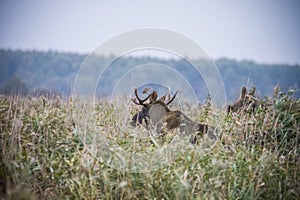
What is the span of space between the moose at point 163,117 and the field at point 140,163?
28 centimetres

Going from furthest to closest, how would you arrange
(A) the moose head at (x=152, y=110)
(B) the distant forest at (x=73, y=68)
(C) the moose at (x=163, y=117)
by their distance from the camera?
(B) the distant forest at (x=73, y=68) → (A) the moose head at (x=152, y=110) → (C) the moose at (x=163, y=117)

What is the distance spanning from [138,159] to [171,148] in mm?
371

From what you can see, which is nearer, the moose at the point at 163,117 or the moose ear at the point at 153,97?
the moose at the point at 163,117

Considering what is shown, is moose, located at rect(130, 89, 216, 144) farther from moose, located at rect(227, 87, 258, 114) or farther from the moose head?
moose, located at rect(227, 87, 258, 114)

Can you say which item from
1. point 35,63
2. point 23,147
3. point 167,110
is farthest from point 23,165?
point 35,63

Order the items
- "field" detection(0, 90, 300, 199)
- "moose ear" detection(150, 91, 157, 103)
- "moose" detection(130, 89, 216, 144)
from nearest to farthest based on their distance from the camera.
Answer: "field" detection(0, 90, 300, 199), "moose" detection(130, 89, 216, 144), "moose ear" detection(150, 91, 157, 103)

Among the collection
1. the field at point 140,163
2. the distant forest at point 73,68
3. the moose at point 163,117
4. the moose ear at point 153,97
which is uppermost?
the distant forest at point 73,68

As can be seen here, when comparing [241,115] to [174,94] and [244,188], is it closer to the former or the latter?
[174,94]

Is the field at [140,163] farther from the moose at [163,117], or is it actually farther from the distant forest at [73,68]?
the distant forest at [73,68]

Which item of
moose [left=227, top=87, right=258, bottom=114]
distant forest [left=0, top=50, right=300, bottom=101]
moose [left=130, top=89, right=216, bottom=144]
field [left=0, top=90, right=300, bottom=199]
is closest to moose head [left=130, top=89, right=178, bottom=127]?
moose [left=130, top=89, right=216, bottom=144]

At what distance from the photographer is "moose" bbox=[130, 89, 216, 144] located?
232 inches

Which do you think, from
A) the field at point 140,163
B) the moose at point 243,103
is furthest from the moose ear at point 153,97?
the moose at point 243,103

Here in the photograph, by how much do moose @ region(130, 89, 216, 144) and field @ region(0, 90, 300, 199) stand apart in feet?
0.91

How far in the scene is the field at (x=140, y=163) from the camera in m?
4.65
